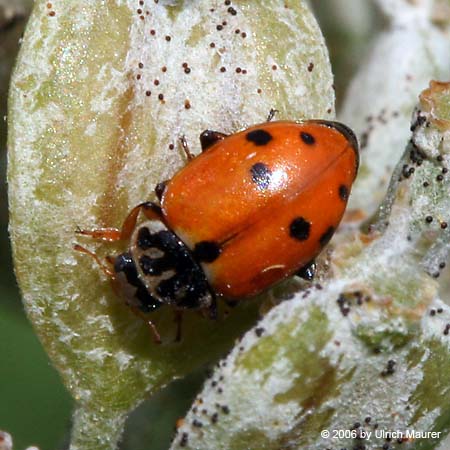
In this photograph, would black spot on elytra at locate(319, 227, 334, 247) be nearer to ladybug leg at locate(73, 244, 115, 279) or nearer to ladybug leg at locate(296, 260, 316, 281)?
ladybug leg at locate(296, 260, 316, 281)

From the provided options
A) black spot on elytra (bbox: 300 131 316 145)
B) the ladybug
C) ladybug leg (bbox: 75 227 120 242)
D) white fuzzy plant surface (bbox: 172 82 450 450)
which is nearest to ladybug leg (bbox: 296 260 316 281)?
the ladybug

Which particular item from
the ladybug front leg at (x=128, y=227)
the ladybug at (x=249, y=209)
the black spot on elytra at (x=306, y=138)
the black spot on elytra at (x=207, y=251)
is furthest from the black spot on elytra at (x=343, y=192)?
the ladybug front leg at (x=128, y=227)

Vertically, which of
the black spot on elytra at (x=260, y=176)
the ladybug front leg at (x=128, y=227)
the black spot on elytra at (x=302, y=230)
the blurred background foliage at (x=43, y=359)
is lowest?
the blurred background foliage at (x=43, y=359)

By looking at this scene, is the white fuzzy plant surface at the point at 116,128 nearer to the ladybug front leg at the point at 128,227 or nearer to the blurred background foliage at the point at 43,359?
the ladybug front leg at the point at 128,227

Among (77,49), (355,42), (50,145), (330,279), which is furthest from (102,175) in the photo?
(355,42)

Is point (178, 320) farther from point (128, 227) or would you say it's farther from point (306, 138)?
point (306, 138)

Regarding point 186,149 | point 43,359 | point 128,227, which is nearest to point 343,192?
point 186,149
